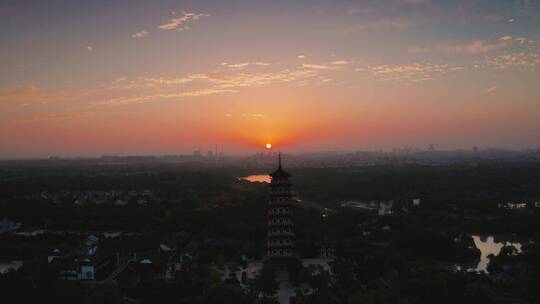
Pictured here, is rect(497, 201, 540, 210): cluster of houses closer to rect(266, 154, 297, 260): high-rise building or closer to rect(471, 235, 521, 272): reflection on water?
rect(471, 235, 521, 272): reflection on water

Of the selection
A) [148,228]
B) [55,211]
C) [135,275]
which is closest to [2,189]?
[55,211]

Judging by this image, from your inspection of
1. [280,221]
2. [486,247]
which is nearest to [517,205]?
[486,247]

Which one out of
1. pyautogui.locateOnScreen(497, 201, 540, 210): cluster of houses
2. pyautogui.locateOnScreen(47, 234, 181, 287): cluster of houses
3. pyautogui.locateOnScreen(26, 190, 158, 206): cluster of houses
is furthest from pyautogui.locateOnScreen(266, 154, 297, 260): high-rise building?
pyautogui.locateOnScreen(497, 201, 540, 210): cluster of houses

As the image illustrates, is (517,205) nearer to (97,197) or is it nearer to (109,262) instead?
(109,262)

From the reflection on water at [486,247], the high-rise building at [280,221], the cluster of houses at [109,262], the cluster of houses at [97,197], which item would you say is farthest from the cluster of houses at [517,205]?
the cluster of houses at [97,197]

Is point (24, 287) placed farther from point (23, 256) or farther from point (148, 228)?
point (148, 228)

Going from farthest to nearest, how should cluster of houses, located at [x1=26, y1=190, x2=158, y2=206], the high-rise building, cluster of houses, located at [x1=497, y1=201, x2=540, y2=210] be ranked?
cluster of houses, located at [x1=26, y1=190, x2=158, y2=206] → cluster of houses, located at [x1=497, y1=201, x2=540, y2=210] → the high-rise building

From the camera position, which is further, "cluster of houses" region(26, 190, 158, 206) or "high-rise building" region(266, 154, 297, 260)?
"cluster of houses" region(26, 190, 158, 206)

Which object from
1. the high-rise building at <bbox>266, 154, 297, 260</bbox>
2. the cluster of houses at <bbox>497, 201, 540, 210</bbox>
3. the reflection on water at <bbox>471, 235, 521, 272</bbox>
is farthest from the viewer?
the cluster of houses at <bbox>497, 201, 540, 210</bbox>
